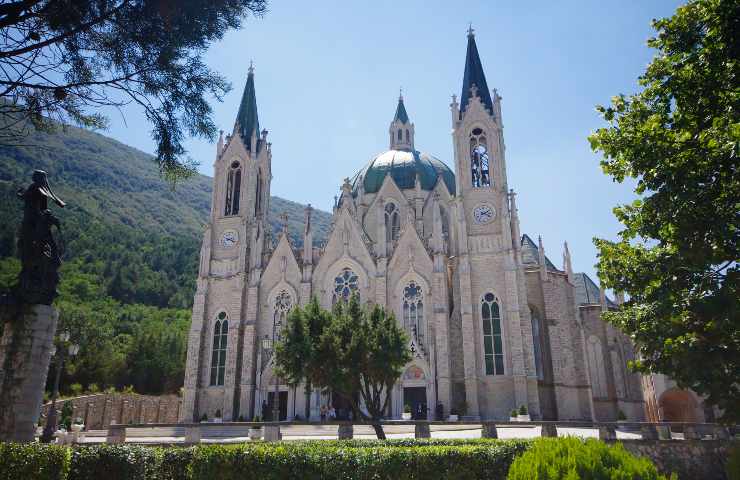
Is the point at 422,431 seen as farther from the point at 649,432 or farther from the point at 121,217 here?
the point at 121,217

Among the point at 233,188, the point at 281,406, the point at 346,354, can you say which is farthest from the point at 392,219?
the point at 346,354

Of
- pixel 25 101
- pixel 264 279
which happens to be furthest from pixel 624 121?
pixel 264 279

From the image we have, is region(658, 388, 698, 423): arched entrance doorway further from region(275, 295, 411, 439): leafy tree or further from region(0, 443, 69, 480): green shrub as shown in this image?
region(0, 443, 69, 480): green shrub

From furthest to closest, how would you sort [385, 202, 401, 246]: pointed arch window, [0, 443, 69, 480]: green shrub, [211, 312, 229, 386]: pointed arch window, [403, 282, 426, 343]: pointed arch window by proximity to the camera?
[385, 202, 401, 246]: pointed arch window, [211, 312, 229, 386]: pointed arch window, [403, 282, 426, 343]: pointed arch window, [0, 443, 69, 480]: green shrub

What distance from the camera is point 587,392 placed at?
32281 mm

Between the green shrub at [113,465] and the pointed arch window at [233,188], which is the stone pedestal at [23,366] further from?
the pointed arch window at [233,188]

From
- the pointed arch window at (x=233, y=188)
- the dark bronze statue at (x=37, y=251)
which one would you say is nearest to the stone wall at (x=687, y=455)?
the dark bronze statue at (x=37, y=251)

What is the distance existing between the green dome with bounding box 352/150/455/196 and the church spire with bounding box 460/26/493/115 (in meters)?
8.35

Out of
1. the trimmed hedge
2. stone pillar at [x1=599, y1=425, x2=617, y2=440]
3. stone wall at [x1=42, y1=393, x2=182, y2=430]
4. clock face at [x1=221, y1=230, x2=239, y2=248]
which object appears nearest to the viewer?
the trimmed hedge

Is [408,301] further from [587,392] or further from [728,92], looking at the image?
[728,92]

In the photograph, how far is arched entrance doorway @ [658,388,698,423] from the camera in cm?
3928

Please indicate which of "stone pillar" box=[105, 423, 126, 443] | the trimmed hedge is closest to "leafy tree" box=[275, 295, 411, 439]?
"stone pillar" box=[105, 423, 126, 443]

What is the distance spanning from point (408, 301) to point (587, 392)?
1163cm

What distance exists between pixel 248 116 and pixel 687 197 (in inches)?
1530
